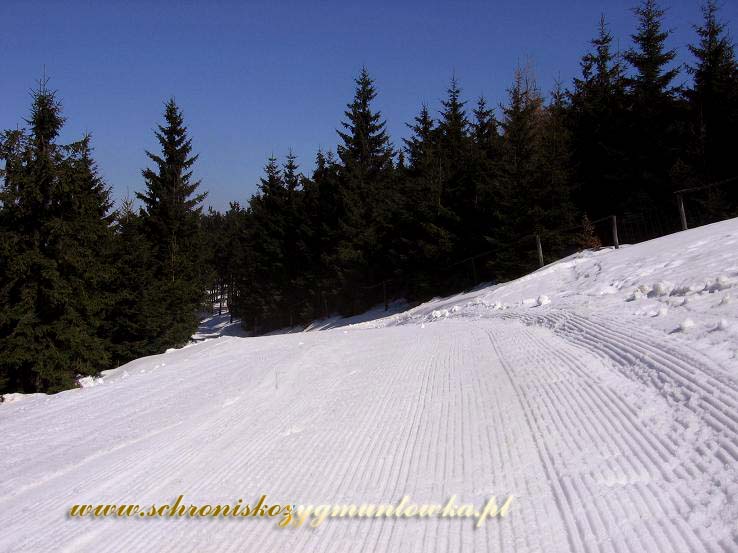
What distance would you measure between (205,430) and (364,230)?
93.7 feet

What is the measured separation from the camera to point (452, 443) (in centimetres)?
444

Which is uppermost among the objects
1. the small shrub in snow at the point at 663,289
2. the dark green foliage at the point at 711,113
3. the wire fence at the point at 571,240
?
the dark green foliage at the point at 711,113

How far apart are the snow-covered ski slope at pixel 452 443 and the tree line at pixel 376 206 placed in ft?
37.2

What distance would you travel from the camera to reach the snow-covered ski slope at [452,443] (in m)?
3.07

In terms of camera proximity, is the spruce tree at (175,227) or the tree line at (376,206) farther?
the spruce tree at (175,227)

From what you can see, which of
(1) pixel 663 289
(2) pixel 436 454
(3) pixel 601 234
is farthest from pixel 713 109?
(2) pixel 436 454

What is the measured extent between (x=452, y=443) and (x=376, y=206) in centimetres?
3091

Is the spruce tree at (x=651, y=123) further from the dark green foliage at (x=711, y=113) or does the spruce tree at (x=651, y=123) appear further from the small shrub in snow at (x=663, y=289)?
the small shrub in snow at (x=663, y=289)

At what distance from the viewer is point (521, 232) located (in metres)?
22.3

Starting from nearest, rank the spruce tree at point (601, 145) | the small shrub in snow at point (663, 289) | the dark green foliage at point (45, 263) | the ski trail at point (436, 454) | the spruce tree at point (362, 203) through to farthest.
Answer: the ski trail at point (436, 454) → the small shrub in snow at point (663, 289) → the dark green foliage at point (45, 263) → the spruce tree at point (601, 145) → the spruce tree at point (362, 203)

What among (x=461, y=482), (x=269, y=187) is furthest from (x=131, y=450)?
(x=269, y=187)

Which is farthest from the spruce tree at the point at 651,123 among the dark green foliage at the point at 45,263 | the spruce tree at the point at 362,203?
the dark green foliage at the point at 45,263

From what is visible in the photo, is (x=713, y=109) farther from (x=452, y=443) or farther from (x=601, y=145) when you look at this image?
(x=452, y=443)

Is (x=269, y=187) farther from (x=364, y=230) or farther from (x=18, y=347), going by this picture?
(x=18, y=347)
